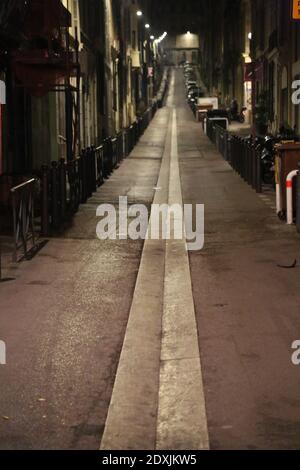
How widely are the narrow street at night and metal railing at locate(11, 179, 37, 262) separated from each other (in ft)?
0.10

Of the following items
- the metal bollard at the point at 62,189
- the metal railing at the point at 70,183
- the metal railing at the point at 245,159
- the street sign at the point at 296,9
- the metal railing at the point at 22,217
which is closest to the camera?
the metal railing at the point at 22,217

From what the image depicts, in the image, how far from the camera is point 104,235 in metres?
12.3

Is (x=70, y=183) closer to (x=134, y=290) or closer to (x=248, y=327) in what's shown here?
(x=134, y=290)

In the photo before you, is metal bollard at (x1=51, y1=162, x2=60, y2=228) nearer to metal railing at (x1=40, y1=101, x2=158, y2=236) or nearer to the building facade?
metal railing at (x1=40, y1=101, x2=158, y2=236)

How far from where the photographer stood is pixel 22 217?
10.1m

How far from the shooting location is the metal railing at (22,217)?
32.0 feet

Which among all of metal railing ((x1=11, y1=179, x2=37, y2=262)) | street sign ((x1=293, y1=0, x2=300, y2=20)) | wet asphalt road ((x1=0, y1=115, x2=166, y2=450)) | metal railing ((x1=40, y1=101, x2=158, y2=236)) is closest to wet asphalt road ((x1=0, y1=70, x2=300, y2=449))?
wet asphalt road ((x1=0, y1=115, x2=166, y2=450))

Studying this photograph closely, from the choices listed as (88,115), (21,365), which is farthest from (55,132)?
(21,365)

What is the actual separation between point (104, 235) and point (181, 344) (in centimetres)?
591
